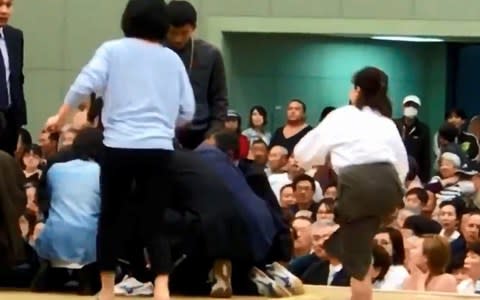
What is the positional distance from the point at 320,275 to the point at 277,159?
4.00 meters

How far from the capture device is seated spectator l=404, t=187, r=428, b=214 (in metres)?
13.8

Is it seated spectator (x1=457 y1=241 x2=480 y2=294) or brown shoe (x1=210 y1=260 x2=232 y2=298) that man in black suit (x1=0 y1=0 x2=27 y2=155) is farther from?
seated spectator (x1=457 y1=241 x2=480 y2=294)

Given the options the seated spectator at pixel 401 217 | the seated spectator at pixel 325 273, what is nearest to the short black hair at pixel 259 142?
the seated spectator at pixel 401 217

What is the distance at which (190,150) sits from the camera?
10211 mm

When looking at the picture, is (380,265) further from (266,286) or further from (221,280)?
(221,280)

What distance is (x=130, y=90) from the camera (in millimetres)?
8555

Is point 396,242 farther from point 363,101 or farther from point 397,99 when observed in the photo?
point 397,99

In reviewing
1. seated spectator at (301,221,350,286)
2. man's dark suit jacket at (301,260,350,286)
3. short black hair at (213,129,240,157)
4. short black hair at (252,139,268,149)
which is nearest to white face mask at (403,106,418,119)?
short black hair at (252,139,268,149)

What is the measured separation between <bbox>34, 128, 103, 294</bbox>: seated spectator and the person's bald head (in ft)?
17.7

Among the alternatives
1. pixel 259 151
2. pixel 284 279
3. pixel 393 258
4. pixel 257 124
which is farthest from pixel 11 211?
pixel 257 124

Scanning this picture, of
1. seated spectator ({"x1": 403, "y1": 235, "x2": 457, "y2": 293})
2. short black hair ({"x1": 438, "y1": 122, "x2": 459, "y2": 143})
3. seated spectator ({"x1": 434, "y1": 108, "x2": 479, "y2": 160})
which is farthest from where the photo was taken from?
short black hair ({"x1": 438, "y1": 122, "x2": 459, "y2": 143})

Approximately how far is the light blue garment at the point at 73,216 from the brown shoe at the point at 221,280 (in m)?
0.81

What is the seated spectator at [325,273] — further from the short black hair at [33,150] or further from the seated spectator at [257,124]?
the seated spectator at [257,124]

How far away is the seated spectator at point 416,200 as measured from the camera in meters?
13.8
